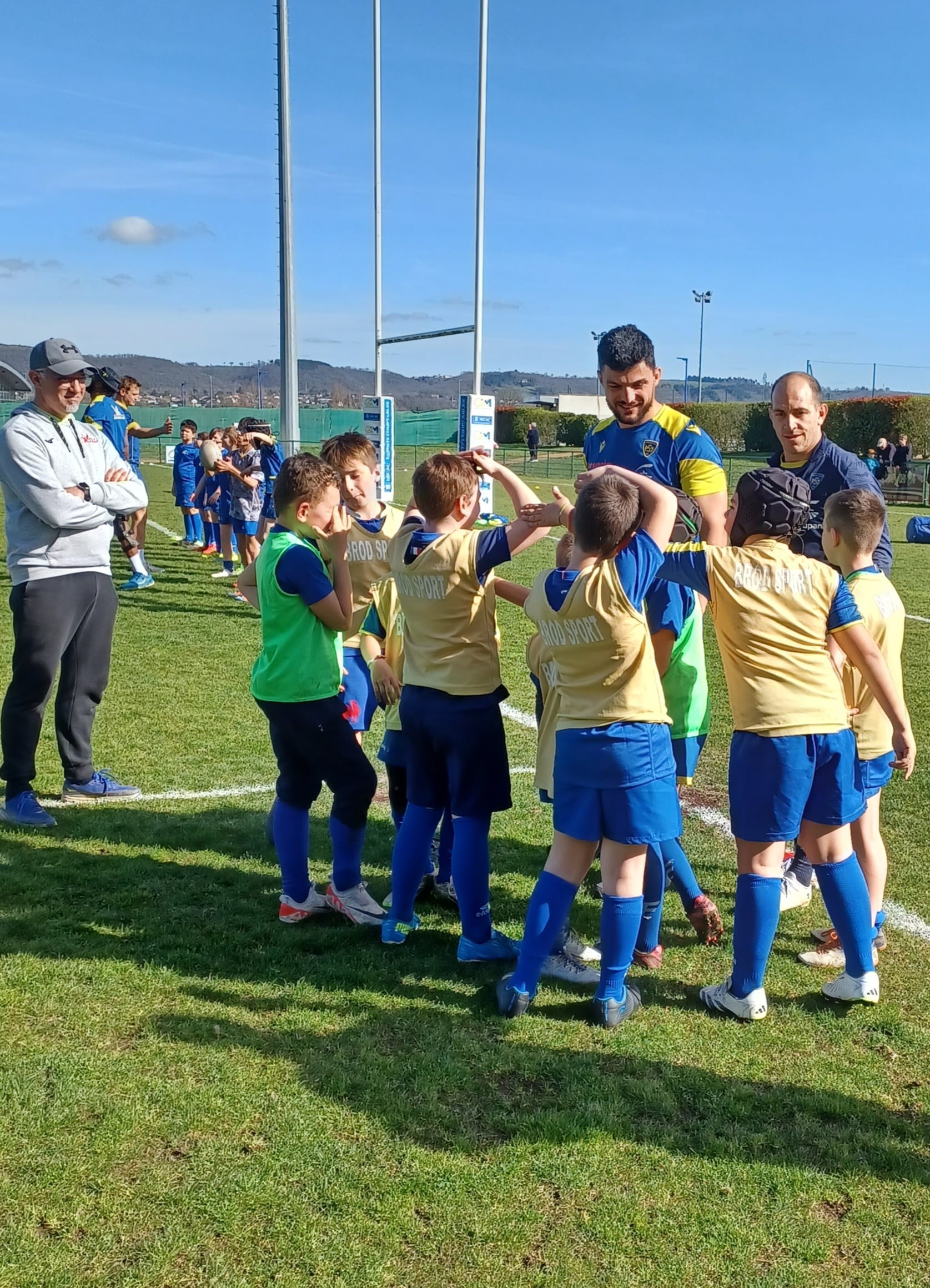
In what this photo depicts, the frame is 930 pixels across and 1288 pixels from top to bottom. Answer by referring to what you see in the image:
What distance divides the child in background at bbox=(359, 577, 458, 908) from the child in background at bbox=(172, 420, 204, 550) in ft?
44.7

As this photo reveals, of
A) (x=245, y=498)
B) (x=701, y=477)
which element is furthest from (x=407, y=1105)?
(x=245, y=498)

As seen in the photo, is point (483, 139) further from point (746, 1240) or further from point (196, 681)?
point (746, 1240)

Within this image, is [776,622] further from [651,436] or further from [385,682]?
[385,682]

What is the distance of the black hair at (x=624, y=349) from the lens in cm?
383

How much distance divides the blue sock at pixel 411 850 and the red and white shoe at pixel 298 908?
43cm

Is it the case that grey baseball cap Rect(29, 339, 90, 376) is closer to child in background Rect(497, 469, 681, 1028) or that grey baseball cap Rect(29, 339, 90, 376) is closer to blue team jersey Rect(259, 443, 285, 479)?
child in background Rect(497, 469, 681, 1028)

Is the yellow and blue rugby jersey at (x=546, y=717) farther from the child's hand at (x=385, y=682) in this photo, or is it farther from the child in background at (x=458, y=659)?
the child's hand at (x=385, y=682)

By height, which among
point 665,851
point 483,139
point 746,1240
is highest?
point 483,139

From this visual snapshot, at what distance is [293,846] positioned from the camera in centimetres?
419

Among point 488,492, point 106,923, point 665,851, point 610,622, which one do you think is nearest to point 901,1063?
point 665,851

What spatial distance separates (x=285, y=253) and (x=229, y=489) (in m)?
3.13

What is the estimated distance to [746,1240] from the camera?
255 centimetres

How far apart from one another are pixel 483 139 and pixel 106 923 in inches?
642

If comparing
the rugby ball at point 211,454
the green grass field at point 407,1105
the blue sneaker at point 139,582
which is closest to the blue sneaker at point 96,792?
the green grass field at point 407,1105
